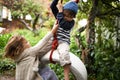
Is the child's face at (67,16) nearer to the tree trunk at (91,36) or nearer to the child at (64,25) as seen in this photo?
the child at (64,25)

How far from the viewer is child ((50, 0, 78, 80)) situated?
A: 4.43 meters

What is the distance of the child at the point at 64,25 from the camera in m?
4.43

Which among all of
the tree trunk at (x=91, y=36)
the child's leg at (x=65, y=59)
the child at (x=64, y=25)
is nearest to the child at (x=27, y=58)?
the child at (x=64, y=25)

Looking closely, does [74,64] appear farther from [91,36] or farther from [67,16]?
[91,36]

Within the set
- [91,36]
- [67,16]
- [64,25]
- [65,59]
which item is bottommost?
[91,36]

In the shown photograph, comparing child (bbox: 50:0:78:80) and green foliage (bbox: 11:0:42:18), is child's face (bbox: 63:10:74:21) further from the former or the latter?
green foliage (bbox: 11:0:42:18)

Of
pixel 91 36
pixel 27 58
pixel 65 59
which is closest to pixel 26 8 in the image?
pixel 91 36

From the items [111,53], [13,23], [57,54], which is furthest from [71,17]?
[13,23]

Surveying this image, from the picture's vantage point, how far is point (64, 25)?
4508 mm

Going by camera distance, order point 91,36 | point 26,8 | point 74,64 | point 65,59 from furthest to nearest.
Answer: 1. point 26,8
2. point 91,36
3. point 74,64
4. point 65,59

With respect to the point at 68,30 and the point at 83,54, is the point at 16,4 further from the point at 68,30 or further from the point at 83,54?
the point at 68,30

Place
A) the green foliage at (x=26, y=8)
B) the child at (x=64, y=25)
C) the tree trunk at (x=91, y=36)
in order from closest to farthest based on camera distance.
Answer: the child at (x=64, y=25), the tree trunk at (x=91, y=36), the green foliage at (x=26, y=8)

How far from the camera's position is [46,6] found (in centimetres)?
1991

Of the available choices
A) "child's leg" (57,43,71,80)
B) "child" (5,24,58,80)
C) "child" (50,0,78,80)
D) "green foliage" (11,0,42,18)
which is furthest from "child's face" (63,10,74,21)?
"green foliage" (11,0,42,18)
